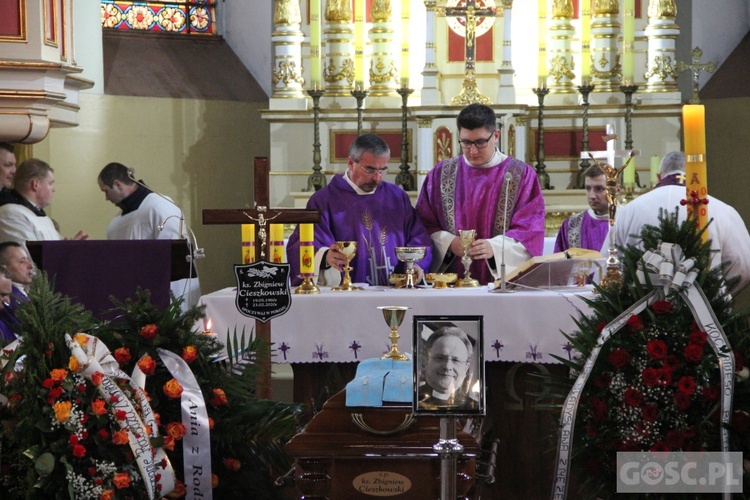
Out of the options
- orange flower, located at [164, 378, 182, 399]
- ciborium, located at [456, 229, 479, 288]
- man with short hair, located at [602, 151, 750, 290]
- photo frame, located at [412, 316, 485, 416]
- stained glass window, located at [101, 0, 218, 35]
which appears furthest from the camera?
stained glass window, located at [101, 0, 218, 35]

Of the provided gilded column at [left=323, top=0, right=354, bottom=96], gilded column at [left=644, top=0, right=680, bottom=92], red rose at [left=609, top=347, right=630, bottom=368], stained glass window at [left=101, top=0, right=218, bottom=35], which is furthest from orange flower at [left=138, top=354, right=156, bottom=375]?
stained glass window at [left=101, top=0, right=218, bottom=35]

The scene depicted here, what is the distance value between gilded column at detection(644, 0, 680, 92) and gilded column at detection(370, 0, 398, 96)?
2.07m

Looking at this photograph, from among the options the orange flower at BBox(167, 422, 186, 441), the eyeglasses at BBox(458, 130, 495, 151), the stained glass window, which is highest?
the stained glass window

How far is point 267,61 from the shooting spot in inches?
426

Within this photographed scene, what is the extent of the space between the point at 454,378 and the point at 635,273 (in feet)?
3.47

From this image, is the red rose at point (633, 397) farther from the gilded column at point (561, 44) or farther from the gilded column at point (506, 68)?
the gilded column at point (561, 44)

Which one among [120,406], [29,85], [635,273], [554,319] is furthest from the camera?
[29,85]

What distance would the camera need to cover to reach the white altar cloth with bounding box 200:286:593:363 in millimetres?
5332

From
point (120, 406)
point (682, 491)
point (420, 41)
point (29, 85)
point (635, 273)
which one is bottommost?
point (682, 491)

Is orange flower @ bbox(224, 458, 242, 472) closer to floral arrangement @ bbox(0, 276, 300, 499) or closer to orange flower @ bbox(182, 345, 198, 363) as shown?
floral arrangement @ bbox(0, 276, 300, 499)

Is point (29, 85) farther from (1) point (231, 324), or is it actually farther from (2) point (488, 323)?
(2) point (488, 323)

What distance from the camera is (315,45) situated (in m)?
9.27

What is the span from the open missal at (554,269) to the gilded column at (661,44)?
4470 millimetres

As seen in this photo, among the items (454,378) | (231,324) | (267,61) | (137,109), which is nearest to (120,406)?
(454,378)
